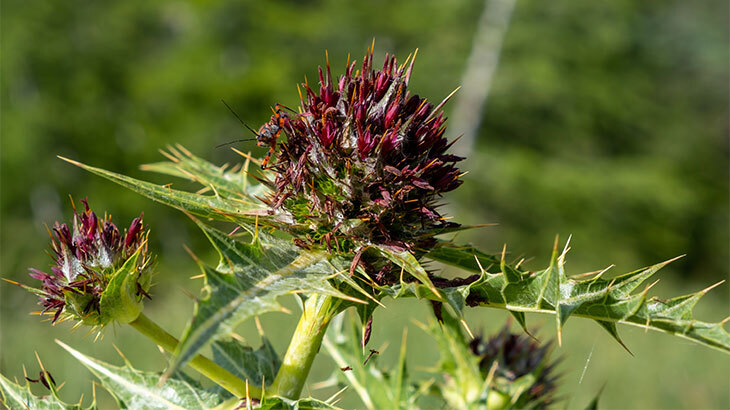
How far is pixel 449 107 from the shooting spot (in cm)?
3266

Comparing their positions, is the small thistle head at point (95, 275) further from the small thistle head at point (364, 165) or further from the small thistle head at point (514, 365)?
the small thistle head at point (514, 365)

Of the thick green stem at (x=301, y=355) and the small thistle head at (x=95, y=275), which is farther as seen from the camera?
the thick green stem at (x=301, y=355)

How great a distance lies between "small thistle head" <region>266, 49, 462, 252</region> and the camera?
1.94m

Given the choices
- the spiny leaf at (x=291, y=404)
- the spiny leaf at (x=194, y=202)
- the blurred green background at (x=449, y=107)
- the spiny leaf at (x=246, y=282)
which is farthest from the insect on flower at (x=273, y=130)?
the blurred green background at (x=449, y=107)

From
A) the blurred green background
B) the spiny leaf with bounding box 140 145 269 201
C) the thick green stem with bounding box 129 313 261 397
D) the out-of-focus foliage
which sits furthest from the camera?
the out-of-focus foliage

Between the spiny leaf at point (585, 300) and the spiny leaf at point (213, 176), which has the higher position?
the spiny leaf at point (585, 300)

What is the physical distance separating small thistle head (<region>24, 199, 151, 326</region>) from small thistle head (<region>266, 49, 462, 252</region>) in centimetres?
48

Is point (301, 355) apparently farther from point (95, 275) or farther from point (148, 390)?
point (95, 275)

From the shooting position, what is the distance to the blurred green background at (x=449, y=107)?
27.1 m

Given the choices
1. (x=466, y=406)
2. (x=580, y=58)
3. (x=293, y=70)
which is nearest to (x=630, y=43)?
(x=580, y=58)

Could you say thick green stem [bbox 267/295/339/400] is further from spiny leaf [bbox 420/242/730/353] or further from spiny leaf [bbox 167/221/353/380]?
spiny leaf [bbox 420/242/730/353]

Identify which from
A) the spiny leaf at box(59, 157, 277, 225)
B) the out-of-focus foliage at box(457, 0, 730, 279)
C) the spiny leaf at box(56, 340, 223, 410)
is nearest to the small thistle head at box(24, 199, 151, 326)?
the spiny leaf at box(59, 157, 277, 225)

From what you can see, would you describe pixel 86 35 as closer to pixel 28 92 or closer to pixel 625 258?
pixel 28 92

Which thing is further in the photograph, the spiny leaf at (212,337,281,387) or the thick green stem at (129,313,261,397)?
the spiny leaf at (212,337,281,387)
